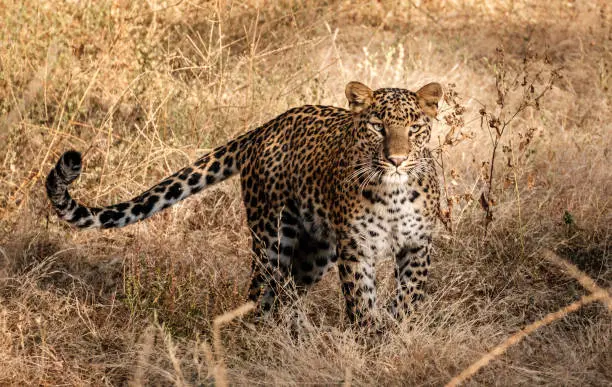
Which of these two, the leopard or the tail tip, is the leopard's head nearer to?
the leopard

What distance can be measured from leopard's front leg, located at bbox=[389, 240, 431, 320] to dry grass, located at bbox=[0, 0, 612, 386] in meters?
0.13

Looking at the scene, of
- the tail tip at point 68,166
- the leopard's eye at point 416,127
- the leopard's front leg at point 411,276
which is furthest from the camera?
the leopard's front leg at point 411,276

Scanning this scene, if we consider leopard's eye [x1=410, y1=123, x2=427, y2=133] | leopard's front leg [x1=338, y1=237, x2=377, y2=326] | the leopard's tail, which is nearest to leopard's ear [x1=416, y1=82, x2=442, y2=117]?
leopard's eye [x1=410, y1=123, x2=427, y2=133]

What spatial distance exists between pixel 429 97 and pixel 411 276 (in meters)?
0.96

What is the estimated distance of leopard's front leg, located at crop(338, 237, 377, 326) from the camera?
17.8 ft

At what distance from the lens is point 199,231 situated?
6926 millimetres

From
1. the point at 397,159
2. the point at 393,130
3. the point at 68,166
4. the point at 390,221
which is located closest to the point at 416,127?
the point at 393,130

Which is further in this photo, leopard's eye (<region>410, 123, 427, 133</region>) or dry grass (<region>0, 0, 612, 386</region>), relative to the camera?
leopard's eye (<region>410, 123, 427, 133</region>)

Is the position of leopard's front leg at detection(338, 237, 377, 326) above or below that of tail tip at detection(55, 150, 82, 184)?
below

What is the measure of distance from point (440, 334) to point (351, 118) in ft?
4.47

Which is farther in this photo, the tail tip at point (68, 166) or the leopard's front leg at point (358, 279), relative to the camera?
the leopard's front leg at point (358, 279)

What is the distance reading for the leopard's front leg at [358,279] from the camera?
5.44 m

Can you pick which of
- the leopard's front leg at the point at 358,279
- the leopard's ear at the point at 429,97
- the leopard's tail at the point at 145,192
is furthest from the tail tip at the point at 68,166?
the leopard's ear at the point at 429,97

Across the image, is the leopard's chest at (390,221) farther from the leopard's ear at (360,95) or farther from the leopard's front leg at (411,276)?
the leopard's ear at (360,95)
